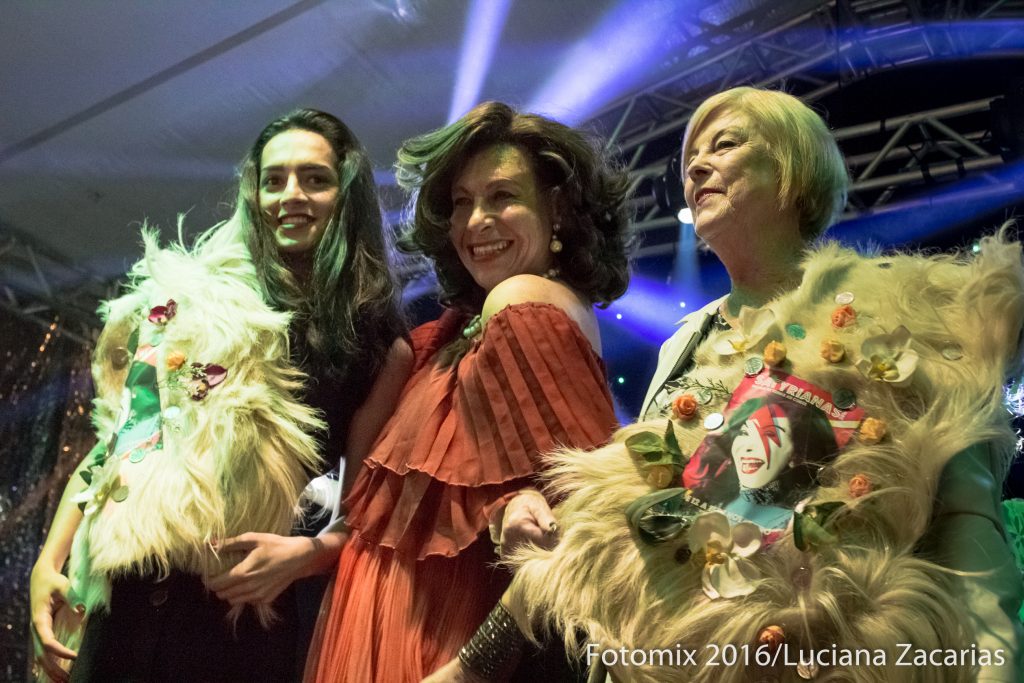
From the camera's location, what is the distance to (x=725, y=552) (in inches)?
55.0

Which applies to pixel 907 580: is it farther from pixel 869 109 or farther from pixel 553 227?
pixel 869 109

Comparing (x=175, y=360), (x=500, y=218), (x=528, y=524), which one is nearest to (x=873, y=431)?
(x=528, y=524)

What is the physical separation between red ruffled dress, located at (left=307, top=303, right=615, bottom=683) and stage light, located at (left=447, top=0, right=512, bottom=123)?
60.2 inches

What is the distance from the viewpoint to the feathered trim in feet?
6.36

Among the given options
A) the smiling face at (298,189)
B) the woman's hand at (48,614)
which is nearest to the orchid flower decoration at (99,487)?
the woman's hand at (48,614)

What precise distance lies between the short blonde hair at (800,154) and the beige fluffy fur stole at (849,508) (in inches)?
7.4

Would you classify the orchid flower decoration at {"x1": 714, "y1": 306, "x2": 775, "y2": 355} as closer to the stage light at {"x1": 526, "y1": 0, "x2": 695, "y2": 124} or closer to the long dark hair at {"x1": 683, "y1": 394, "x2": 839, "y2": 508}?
the long dark hair at {"x1": 683, "y1": 394, "x2": 839, "y2": 508}

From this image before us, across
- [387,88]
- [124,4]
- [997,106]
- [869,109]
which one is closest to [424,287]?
[387,88]

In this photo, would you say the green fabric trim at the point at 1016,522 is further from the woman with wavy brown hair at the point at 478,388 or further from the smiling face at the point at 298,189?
the smiling face at the point at 298,189

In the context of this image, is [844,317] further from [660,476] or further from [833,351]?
[660,476]

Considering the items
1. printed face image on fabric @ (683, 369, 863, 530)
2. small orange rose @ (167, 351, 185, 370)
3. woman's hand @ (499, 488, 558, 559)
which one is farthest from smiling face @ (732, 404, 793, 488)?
small orange rose @ (167, 351, 185, 370)

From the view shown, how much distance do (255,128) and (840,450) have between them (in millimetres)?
2649

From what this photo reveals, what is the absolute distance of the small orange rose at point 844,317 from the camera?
5.13ft

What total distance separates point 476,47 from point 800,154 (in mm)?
1742
